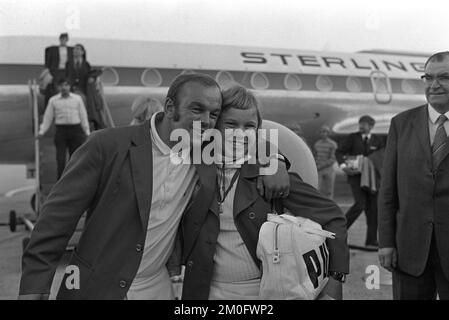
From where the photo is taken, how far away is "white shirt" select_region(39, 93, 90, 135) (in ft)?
28.8

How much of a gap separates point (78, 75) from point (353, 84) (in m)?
8.35

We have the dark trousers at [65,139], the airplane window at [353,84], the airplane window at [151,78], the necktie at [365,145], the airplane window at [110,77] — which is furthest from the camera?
the airplane window at [353,84]

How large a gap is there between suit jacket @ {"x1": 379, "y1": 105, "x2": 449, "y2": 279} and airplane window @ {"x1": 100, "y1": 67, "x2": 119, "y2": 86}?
1020 centimetres

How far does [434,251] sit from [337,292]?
3.92ft

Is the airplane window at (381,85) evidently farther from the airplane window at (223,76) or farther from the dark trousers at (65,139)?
the dark trousers at (65,139)

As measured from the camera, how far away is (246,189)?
1951 mm

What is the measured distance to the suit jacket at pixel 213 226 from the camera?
1.89 meters

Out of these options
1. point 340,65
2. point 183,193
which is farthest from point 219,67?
point 183,193

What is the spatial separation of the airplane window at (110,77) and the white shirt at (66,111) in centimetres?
362

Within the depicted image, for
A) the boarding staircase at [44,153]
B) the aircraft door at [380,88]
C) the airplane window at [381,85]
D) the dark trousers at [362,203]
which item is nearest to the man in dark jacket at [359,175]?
the dark trousers at [362,203]

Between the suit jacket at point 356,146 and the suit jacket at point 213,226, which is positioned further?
the suit jacket at point 356,146

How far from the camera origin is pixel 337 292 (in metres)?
1.94

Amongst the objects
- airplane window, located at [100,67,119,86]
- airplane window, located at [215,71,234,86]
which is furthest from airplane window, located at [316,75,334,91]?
airplane window, located at [100,67,119,86]
